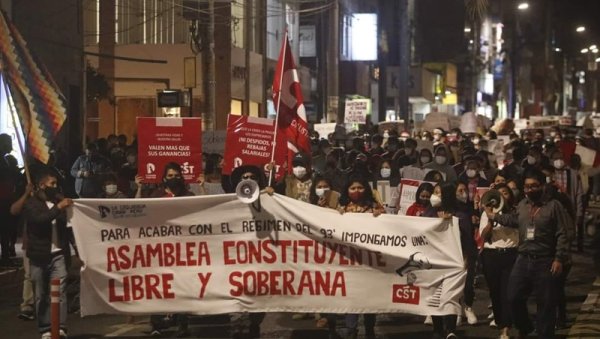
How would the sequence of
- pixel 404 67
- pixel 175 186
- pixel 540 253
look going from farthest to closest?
pixel 404 67 → pixel 175 186 → pixel 540 253

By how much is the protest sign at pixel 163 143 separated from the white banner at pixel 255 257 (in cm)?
362

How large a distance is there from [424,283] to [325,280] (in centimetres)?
93

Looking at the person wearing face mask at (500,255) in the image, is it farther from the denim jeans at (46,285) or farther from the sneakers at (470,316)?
the denim jeans at (46,285)


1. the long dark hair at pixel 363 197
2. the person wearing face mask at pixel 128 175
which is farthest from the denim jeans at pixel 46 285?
the person wearing face mask at pixel 128 175

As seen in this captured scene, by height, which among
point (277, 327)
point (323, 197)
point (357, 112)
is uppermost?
point (357, 112)

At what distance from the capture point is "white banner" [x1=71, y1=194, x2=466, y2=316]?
10.5 meters

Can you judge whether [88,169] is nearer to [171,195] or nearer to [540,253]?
[171,195]

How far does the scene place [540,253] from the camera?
1018cm

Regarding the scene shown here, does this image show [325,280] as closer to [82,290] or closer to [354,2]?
[82,290]

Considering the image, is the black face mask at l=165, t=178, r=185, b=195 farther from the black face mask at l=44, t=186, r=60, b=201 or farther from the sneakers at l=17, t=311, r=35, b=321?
the sneakers at l=17, t=311, r=35, b=321

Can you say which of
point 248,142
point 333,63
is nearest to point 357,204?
point 248,142

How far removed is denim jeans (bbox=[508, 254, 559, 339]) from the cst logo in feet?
2.89

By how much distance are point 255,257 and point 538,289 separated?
2.64 meters

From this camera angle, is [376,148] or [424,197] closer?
[424,197]
